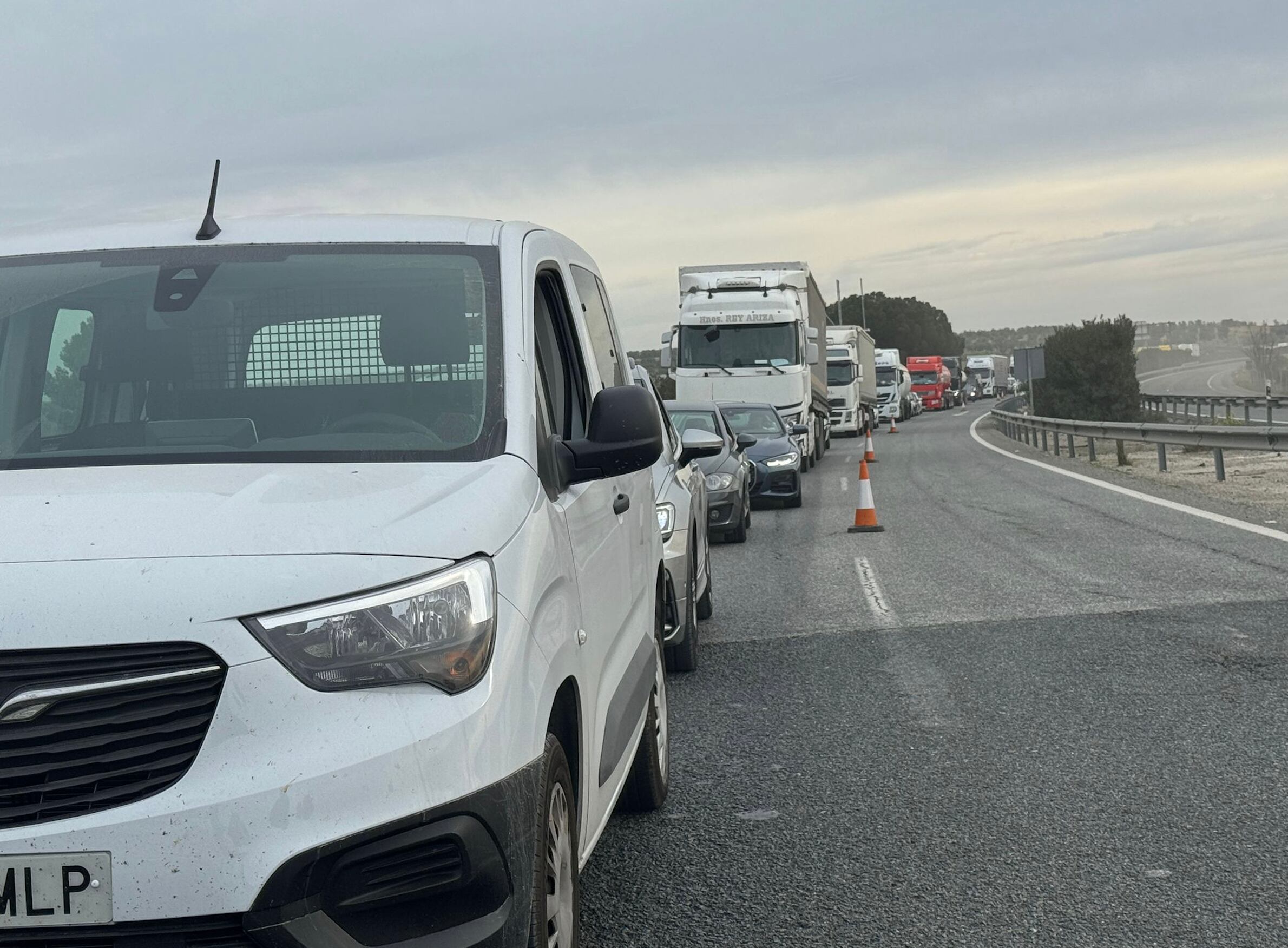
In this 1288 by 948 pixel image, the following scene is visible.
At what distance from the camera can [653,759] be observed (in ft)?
17.0

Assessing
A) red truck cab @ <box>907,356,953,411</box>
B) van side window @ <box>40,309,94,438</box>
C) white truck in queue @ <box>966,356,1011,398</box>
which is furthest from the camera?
white truck in queue @ <box>966,356,1011,398</box>

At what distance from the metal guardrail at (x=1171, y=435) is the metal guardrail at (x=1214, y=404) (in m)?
4.01

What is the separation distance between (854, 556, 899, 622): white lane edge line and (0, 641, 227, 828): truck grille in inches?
287

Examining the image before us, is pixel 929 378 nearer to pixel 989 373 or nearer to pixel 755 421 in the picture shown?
pixel 989 373

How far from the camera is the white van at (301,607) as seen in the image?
8.13ft

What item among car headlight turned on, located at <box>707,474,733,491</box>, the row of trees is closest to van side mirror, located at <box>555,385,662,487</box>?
car headlight turned on, located at <box>707,474,733,491</box>

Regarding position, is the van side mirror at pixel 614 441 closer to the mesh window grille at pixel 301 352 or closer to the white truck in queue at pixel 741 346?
the mesh window grille at pixel 301 352

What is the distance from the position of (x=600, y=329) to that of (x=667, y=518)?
2.91 m

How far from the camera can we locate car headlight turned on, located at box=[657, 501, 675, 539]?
7.99 m

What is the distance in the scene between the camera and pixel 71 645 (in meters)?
2.51

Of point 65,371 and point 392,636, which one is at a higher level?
point 65,371

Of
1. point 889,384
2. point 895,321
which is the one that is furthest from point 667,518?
point 895,321

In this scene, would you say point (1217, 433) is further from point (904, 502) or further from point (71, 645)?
point (71, 645)

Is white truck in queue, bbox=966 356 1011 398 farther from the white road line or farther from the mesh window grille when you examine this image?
the mesh window grille
